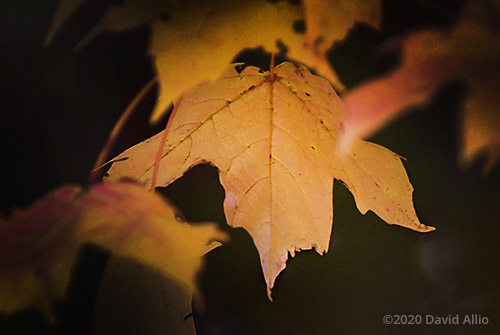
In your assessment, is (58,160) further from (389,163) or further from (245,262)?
(389,163)

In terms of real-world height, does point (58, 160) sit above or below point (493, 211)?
above

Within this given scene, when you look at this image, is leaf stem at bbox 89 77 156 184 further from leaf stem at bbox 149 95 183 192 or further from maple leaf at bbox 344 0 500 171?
maple leaf at bbox 344 0 500 171

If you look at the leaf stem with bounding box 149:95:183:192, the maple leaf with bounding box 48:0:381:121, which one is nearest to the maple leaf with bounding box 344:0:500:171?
the maple leaf with bounding box 48:0:381:121

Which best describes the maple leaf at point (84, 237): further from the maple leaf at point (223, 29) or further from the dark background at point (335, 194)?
the maple leaf at point (223, 29)

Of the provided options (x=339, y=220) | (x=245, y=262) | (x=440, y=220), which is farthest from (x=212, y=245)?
(x=440, y=220)

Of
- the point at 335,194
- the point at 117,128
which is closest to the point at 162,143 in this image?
the point at 117,128

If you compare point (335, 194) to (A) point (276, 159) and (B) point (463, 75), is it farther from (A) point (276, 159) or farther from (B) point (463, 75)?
(B) point (463, 75)
